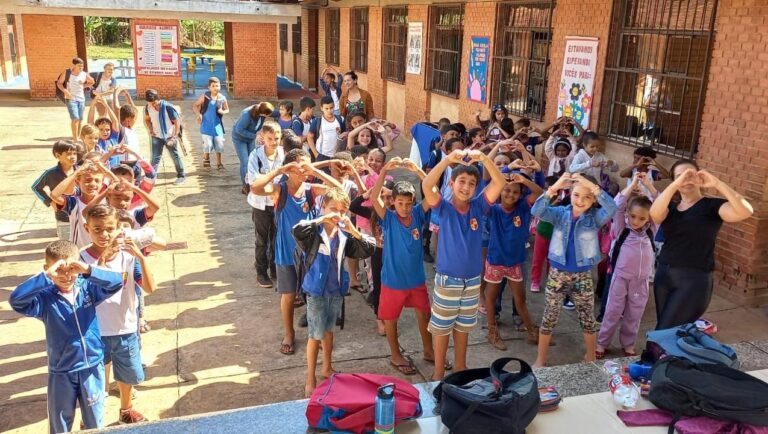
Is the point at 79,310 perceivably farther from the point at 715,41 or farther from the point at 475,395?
the point at 715,41

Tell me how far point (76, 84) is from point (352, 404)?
1267 cm

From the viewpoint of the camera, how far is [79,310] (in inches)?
131

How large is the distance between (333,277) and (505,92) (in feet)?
22.6

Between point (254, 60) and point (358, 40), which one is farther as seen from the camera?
point (254, 60)

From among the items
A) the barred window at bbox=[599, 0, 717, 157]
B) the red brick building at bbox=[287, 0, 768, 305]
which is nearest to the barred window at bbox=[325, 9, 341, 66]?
the red brick building at bbox=[287, 0, 768, 305]

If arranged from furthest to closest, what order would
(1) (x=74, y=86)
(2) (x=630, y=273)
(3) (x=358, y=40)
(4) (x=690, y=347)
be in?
(3) (x=358, y=40) < (1) (x=74, y=86) < (2) (x=630, y=273) < (4) (x=690, y=347)

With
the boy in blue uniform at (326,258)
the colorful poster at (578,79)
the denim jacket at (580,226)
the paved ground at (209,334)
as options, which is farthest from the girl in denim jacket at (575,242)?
the colorful poster at (578,79)

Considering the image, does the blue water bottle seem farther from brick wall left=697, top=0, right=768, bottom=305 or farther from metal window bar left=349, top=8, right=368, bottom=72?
metal window bar left=349, top=8, right=368, bottom=72

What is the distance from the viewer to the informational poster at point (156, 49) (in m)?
18.6

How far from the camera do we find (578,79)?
26.9 feet

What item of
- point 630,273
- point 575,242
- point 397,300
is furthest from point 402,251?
point 630,273

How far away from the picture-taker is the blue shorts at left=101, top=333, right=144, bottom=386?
378 centimetres

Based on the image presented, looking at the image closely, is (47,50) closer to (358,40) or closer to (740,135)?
(358,40)

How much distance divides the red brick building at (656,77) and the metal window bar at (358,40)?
14.5 ft
